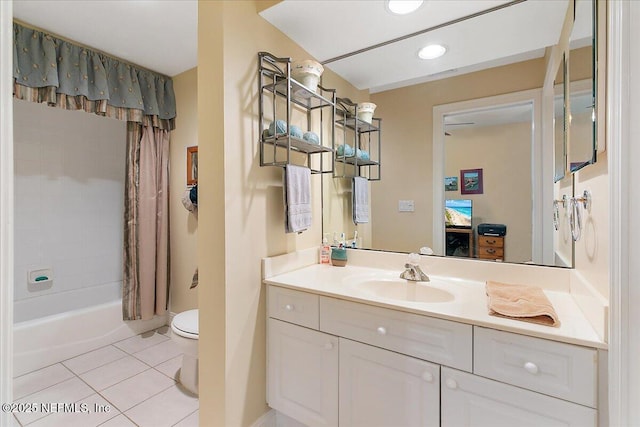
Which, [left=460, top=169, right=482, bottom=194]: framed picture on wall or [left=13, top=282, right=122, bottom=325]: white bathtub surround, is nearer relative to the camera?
[left=460, top=169, right=482, bottom=194]: framed picture on wall

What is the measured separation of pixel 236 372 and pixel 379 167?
138 cm

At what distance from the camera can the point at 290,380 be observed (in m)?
1.36

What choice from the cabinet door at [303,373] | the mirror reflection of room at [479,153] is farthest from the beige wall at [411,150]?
the cabinet door at [303,373]

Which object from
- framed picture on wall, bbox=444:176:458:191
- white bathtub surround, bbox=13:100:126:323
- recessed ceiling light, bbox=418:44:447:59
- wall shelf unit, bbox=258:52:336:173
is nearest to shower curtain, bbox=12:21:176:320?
white bathtub surround, bbox=13:100:126:323

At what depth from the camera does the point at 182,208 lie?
2.68 metres

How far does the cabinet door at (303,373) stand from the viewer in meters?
1.24

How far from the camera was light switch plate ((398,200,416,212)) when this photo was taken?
1657mm

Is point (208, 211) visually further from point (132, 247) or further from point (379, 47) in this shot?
point (132, 247)

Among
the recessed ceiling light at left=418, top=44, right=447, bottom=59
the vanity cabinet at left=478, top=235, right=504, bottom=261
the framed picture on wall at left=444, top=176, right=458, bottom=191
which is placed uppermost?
the recessed ceiling light at left=418, top=44, right=447, bottom=59

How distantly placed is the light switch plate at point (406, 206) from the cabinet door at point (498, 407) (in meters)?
0.88

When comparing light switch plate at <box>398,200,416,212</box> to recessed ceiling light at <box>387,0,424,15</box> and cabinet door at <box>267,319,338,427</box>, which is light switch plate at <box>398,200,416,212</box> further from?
recessed ceiling light at <box>387,0,424,15</box>

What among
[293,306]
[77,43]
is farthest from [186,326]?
[77,43]

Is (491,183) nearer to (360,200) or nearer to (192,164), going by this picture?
(360,200)

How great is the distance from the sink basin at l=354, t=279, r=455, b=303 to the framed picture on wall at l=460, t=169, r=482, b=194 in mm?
533
